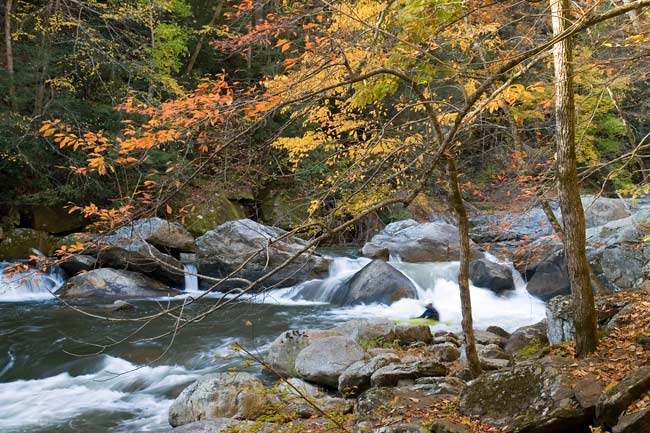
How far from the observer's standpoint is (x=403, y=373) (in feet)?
16.7

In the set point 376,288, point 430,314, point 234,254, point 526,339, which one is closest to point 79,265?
point 234,254

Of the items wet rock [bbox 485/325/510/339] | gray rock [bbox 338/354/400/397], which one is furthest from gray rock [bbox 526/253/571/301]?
gray rock [bbox 338/354/400/397]

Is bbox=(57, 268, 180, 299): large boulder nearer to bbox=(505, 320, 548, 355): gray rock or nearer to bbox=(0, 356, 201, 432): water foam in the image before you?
bbox=(0, 356, 201, 432): water foam

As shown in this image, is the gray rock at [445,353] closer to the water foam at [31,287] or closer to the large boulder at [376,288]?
the large boulder at [376,288]

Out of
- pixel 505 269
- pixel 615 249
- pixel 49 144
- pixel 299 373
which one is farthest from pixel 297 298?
pixel 49 144

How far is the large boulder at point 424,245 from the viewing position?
14062mm

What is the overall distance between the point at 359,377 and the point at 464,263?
1.79 meters

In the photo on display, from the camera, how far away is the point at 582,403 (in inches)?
128

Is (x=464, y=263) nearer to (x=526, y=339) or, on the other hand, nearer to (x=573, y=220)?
(x=573, y=220)

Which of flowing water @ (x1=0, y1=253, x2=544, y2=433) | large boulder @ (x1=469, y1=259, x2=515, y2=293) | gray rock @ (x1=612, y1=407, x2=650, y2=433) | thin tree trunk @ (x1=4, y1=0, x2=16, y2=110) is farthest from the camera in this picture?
thin tree trunk @ (x1=4, y1=0, x2=16, y2=110)

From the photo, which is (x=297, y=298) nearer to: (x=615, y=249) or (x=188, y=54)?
(x=615, y=249)

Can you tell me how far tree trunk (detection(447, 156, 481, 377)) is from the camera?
446 cm

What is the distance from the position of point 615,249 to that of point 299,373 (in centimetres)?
578

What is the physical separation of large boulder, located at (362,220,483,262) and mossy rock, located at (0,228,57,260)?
869 cm
